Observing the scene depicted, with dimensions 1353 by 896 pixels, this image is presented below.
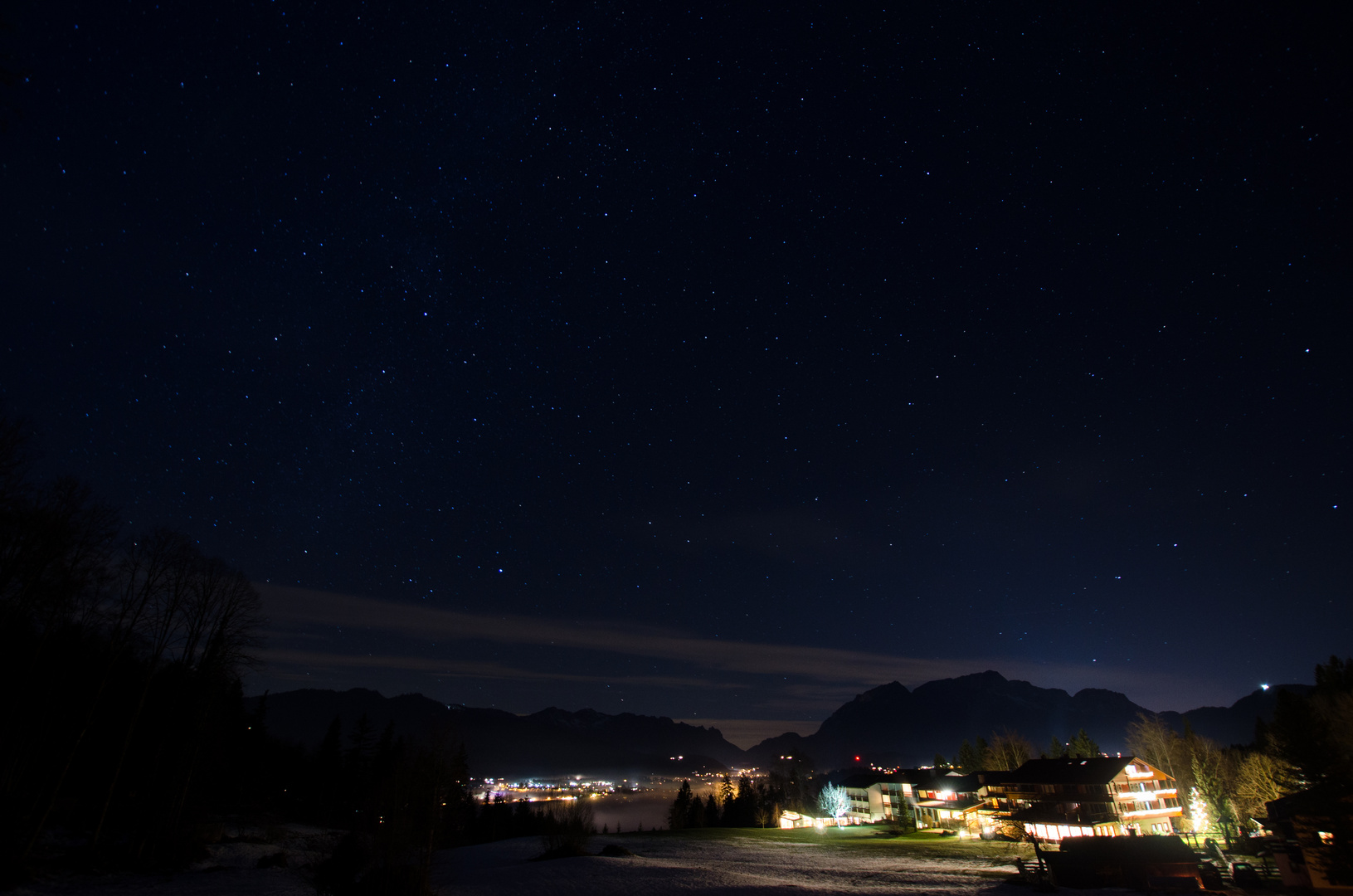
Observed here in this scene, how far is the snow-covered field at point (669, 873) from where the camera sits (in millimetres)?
24984

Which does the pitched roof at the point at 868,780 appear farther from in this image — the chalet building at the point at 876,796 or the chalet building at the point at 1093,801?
the chalet building at the point at 1093,801

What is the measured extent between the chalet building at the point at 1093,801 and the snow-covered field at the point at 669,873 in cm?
817

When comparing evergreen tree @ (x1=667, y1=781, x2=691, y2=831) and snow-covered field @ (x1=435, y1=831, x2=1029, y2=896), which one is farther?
evergreen tree @ (x1=667, y1=781, x2=691, y2=831)

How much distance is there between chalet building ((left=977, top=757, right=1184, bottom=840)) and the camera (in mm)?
49812

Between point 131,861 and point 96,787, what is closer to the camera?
point 131,861

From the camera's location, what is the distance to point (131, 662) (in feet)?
106

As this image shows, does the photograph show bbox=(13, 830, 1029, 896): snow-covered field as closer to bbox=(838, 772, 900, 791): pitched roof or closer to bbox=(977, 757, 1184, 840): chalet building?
bbox=(977, 757, 1184, 840): chalet building

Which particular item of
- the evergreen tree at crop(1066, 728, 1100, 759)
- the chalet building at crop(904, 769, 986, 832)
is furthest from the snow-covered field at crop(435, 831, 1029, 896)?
the evergreen tree at crop(1066, 728, 1100, 759)

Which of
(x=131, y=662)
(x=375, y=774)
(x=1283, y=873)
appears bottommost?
(x=375, y=774)

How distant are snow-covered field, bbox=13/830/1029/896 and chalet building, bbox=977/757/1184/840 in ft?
26.8

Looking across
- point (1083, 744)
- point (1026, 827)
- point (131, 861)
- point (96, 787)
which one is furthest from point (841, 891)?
point (1083, 744)

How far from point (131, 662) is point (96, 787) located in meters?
14.3

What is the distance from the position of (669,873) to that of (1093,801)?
135ft

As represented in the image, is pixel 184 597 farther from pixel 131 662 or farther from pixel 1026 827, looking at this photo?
pixel 1026 827
